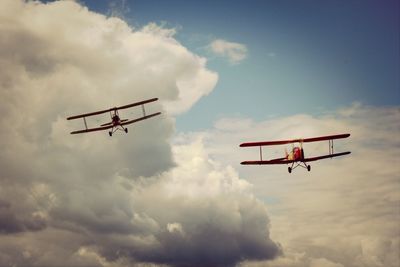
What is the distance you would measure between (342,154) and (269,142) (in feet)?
30.9

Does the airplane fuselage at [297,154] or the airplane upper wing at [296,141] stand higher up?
the airplane upper wing at [296,141]

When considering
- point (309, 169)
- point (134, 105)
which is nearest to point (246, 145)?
point (309, 169)

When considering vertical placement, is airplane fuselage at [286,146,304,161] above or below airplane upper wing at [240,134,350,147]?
below

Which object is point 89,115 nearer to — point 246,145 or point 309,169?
point 246,145

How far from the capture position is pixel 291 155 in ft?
162

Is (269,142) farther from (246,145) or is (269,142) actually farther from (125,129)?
(125,129)

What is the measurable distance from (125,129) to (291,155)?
2459cm

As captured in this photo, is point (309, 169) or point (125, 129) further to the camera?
point (125, 129)

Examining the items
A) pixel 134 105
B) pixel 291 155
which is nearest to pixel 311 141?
pixel 291 155

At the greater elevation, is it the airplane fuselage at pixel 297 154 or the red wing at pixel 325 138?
the red wing at pixel 325 138

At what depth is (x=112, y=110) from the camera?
5662 centimetres

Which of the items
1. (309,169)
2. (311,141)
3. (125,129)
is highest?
(125,129)

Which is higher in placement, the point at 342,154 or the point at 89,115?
the point at 89,115

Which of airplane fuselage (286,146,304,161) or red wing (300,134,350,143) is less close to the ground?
red wing (300,134,350,143)
